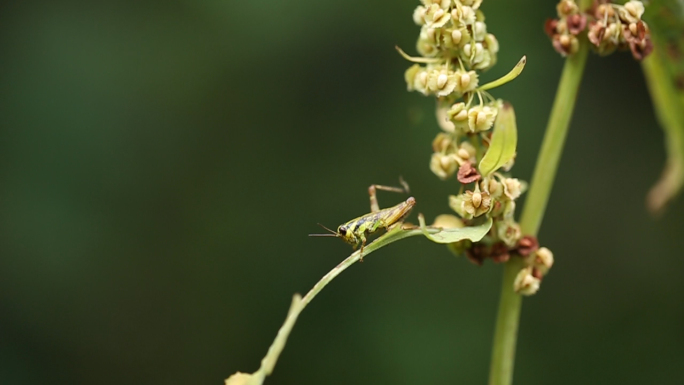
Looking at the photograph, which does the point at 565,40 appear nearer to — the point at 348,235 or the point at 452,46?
the point at 452,46

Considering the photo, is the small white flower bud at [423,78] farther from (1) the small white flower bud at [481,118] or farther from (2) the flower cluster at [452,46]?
(1) the small white flower bud at [481,118]

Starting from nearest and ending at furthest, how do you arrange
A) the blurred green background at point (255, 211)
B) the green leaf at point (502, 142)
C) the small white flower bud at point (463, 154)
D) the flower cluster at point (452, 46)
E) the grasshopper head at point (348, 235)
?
1. the green leaf at point (502, 142)
2. the flower cluster at point (452, 46)
3. the small white flower bud at point (463, 154)
4. the grasshopper head at point (348, 235)
5. the blurred green background at point (255, 211)

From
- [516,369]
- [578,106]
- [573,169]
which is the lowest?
[516,369]

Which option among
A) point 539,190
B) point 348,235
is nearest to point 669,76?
point 539,190

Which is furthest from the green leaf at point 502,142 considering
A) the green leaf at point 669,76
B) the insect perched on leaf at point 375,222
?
the green leaf at point 669,76

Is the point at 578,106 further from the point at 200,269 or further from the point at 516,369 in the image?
the point at 200,269

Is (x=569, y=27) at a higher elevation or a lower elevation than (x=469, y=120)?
higher

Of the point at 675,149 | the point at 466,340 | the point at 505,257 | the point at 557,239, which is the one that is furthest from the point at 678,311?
the point at 505,257
